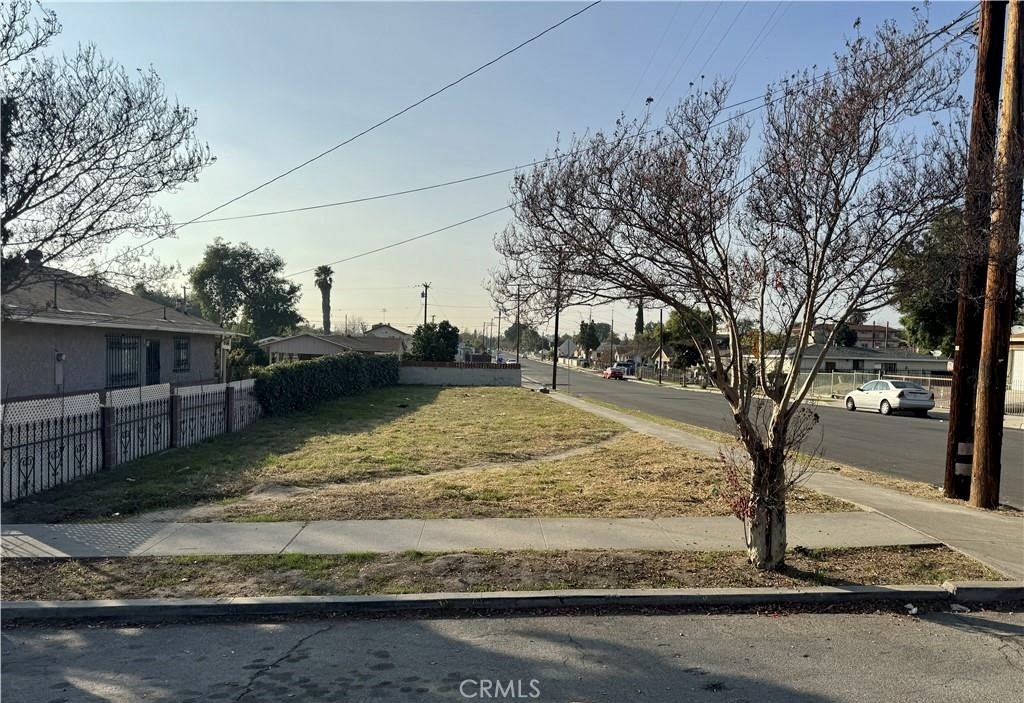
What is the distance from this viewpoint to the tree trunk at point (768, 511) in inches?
234

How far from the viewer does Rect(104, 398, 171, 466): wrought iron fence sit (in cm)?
1098

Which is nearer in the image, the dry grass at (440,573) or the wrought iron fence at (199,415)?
the dry grass at (440,573)

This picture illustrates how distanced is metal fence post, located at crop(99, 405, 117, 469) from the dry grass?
4.71 metres

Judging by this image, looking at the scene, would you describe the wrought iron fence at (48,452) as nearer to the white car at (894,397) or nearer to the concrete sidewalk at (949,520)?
the concrete sidewalk at (949,520)


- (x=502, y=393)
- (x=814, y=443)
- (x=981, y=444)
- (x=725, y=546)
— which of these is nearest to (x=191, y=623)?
(x=725, y=546)

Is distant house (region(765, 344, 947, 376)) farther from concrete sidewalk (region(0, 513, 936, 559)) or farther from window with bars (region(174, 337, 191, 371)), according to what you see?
concrete sidewalk (region(0, 513, 936, 559))

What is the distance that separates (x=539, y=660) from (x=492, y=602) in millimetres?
968

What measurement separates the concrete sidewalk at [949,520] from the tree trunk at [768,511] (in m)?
1.08

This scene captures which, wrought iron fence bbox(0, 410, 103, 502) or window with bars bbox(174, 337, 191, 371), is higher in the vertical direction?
window with bars bbox(174, 337, 191, 371)

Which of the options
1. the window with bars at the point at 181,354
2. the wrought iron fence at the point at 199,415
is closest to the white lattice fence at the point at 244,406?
the wrought iron fence at the point at 199,415

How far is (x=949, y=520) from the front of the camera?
26.6 ft

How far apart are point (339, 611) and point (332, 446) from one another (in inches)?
341

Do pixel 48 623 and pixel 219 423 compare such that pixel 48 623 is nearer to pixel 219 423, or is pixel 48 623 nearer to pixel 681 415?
pixel 219 423

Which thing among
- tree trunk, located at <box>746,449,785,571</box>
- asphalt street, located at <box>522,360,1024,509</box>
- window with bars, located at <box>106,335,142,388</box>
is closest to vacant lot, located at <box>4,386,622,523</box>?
asphalt street, located at <box>522,360,1024,509</box>
